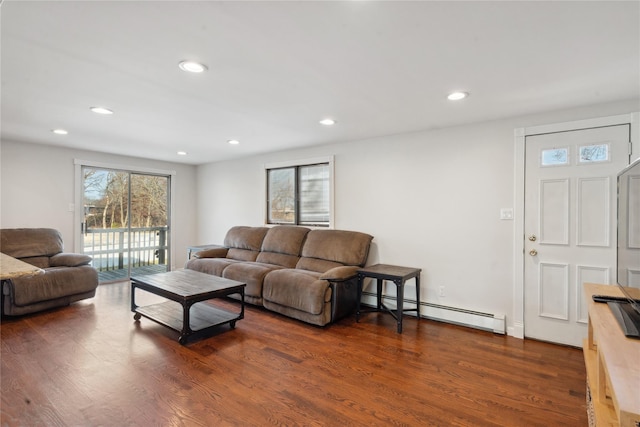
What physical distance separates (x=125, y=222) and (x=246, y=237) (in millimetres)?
2238

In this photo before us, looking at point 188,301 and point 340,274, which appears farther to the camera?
point 340,274

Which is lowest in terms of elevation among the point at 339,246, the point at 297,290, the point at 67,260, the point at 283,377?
the point at 283,377

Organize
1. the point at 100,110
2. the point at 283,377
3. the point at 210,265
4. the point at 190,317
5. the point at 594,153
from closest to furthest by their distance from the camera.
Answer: the point at 283,377 → the point at 594,153 → the point at 100,110 → the point at 190,317 → the point at 210,265

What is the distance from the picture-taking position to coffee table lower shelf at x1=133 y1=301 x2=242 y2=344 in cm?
303

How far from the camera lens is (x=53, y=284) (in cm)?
367

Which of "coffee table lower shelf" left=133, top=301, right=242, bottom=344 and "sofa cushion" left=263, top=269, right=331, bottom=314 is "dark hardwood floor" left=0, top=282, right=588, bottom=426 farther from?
"sofa cushion" left=263, top=269, right=331, bottom=314

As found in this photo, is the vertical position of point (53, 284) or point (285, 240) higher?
point (285, 240)

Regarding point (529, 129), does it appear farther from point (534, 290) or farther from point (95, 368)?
point (95, 368)

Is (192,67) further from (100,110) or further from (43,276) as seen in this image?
(43,276)

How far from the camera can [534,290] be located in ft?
10.1

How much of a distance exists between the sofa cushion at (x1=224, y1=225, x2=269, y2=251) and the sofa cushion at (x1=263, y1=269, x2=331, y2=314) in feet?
4.09

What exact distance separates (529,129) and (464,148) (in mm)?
602

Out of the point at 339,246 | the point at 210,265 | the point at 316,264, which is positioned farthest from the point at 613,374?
the point at 210,265

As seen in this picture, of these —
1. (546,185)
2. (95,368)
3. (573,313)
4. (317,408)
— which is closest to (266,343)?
(317,408)
